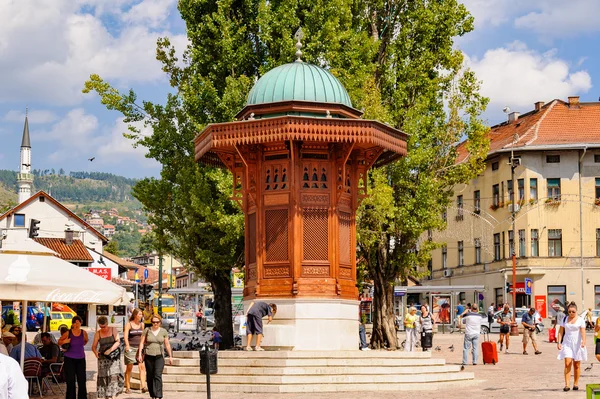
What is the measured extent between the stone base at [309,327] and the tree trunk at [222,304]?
1200 cm

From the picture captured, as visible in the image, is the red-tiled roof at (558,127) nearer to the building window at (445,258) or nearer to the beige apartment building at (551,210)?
the beige apartment building at (551,210)

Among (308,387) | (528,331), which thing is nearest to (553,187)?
(528,331)

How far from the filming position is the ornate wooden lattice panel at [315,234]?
866 inches

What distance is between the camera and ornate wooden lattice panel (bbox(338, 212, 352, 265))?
22578 millimetres

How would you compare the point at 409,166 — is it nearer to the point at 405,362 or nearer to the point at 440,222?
the point at 440,222

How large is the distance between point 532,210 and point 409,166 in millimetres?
29413

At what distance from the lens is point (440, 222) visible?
33.7 meters

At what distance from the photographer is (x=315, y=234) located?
22.1 metres

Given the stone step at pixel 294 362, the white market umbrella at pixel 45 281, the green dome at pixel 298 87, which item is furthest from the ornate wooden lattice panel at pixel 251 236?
the white market umbrella at pixel 45 281

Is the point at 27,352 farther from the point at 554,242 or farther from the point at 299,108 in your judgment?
the point at 554,242

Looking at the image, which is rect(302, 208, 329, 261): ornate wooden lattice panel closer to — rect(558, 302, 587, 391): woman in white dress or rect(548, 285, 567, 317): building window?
rect(558, 302, 587, 391): woman in white dress

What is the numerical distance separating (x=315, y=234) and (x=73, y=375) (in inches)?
303

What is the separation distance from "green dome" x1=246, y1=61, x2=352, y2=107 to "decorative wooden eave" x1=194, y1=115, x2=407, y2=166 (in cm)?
136

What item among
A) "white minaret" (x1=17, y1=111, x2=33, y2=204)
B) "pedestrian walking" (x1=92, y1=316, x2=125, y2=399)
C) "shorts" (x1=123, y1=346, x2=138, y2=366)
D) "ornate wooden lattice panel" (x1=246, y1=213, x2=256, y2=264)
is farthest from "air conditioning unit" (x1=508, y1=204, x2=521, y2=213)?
"white minaret" (x1=17, y1=111, x2=33, y2=204)
